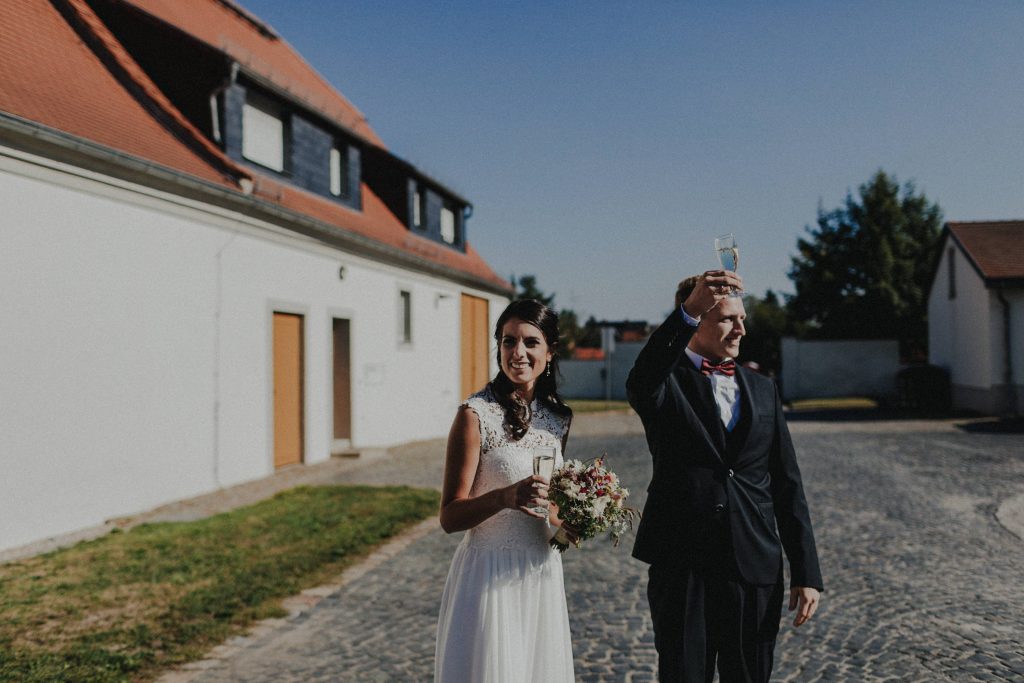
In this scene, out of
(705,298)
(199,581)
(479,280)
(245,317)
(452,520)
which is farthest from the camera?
(479,280)

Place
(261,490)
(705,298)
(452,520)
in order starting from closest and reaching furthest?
1. (705,298)
2. (452,520)
3. (261,490)

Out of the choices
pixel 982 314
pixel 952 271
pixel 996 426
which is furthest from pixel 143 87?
pixel 952 271

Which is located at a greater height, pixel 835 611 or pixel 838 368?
pixel 838 368

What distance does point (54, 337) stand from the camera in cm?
795

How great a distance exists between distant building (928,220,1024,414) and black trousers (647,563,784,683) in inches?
847

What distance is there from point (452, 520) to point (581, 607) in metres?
3.00

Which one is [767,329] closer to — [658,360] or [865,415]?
[865,415]

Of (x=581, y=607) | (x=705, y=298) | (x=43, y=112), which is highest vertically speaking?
(x=43, y=112)

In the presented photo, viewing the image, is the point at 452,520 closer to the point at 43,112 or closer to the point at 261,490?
the point at 43,112

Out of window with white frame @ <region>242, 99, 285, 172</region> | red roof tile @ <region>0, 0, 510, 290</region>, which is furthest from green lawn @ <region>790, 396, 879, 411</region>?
window with white frame @ <region>242, 99, 285, 172</region>

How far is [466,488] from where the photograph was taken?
2777 millimetres

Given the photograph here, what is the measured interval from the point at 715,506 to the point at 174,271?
343 inches

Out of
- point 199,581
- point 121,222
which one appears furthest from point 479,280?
point 199,581

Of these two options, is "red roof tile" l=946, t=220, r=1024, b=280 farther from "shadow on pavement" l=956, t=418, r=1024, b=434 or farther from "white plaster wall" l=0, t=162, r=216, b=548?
"white plaster wall" l=0, t=162, r=216, b=548
